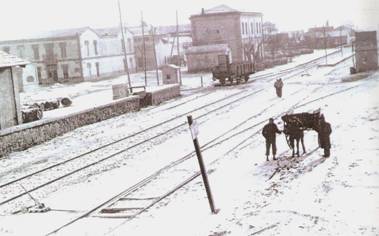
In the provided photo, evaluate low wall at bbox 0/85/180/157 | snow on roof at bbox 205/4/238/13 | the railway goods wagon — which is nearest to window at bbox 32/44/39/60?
snow on roof at bbox 205/4/238/13

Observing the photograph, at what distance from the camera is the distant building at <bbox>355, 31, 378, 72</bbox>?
37.5 meters

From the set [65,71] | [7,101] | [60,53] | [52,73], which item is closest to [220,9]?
[60,53]

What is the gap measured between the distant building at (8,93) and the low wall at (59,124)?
1.72 metres

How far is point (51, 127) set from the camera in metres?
22.4

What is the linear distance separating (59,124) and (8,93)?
8.48 ft

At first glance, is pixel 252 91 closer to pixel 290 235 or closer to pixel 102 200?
pixel 102 200

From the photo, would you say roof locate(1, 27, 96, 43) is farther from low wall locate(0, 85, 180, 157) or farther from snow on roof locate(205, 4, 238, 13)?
low wall locate(0, 85, 180, 157)

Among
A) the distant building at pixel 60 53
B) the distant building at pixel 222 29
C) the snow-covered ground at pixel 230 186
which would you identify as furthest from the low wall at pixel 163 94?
the distant building at pixel 60 53

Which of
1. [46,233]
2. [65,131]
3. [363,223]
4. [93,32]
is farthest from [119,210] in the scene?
[93,32]

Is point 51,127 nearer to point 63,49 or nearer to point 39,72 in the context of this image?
point 63,49

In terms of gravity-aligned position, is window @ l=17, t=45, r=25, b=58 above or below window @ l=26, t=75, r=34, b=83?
above

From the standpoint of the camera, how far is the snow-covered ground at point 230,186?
9852 mm

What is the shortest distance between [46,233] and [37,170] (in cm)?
631

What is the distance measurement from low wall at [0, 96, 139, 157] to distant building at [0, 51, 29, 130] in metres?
1.72
